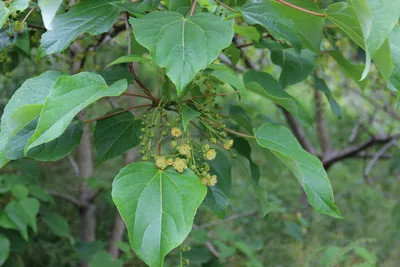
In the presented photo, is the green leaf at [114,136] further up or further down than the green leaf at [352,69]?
further up

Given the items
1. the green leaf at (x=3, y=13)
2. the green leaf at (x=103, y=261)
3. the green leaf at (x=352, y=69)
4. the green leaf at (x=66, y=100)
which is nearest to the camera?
the green leaf at (x=66, y=100)

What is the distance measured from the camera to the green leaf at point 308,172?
28.4 inches

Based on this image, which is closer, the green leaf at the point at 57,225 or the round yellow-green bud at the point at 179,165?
the round yellow-green bud at the point at 179,165

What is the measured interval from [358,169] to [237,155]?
3738 millimetres

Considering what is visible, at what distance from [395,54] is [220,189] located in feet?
1.29

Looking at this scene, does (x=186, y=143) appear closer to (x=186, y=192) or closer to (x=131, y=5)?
(x=186, y=192)

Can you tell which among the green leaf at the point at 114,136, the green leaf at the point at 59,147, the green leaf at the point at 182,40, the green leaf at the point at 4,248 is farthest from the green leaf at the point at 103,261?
the green leaf at the point at 182,40

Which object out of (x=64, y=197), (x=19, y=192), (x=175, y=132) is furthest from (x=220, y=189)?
(x=64, y=197)

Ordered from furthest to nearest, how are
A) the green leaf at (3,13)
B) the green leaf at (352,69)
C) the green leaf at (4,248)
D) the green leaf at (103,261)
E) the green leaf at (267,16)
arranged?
the green leaf at (103,261), the green leaf at (4,248), the green leaf at (352,69), the green leaf at (267,16), the green leaf at (3,13)

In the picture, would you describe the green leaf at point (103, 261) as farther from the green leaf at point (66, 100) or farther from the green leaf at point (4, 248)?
the green leaf at point (66, 100)

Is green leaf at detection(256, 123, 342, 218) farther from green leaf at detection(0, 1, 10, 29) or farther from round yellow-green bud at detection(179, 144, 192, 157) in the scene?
green leaf at detection(0, 1, 10, 29)

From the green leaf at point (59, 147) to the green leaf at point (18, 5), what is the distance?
210 millimetres

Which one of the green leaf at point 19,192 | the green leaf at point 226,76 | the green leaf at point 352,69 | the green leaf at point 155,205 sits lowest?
the green leaf at point 19,192

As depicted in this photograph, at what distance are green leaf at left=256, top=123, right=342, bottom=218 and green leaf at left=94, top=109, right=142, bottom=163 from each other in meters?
0.27
